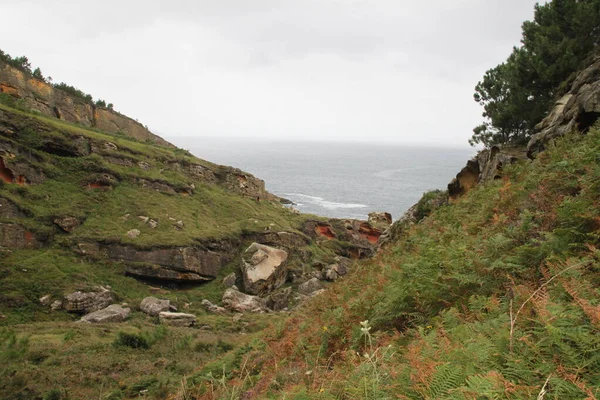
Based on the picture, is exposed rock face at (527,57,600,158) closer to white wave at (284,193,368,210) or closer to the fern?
the fern

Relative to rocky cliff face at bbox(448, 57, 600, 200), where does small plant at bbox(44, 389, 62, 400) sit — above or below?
below

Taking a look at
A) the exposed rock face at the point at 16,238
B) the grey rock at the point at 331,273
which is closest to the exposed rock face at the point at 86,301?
the exposed rock face at the point at 16,238

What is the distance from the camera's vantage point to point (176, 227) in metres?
44.2

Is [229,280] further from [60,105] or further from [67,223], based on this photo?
[60,105]

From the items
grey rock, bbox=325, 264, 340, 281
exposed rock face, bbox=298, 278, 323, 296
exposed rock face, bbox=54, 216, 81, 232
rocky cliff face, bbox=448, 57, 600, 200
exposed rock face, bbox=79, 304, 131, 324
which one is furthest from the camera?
grey rock, bbox=325, 264, 340, 281

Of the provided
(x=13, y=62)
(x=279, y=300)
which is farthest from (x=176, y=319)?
(x=13, y=62)

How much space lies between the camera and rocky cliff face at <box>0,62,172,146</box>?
2360 inches

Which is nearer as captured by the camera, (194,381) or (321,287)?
(194,381)

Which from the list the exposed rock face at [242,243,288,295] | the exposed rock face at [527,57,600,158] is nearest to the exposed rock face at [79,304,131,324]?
the exposed rock face at [242,243,288,295]

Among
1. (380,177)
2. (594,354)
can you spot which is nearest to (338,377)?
(594,354)

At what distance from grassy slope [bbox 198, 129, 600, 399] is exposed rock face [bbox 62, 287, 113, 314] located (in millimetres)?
26129

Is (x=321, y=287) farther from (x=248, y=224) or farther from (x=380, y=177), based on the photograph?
(x=380, y=177)

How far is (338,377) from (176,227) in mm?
42074

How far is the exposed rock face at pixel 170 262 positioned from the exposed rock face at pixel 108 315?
770 cm
